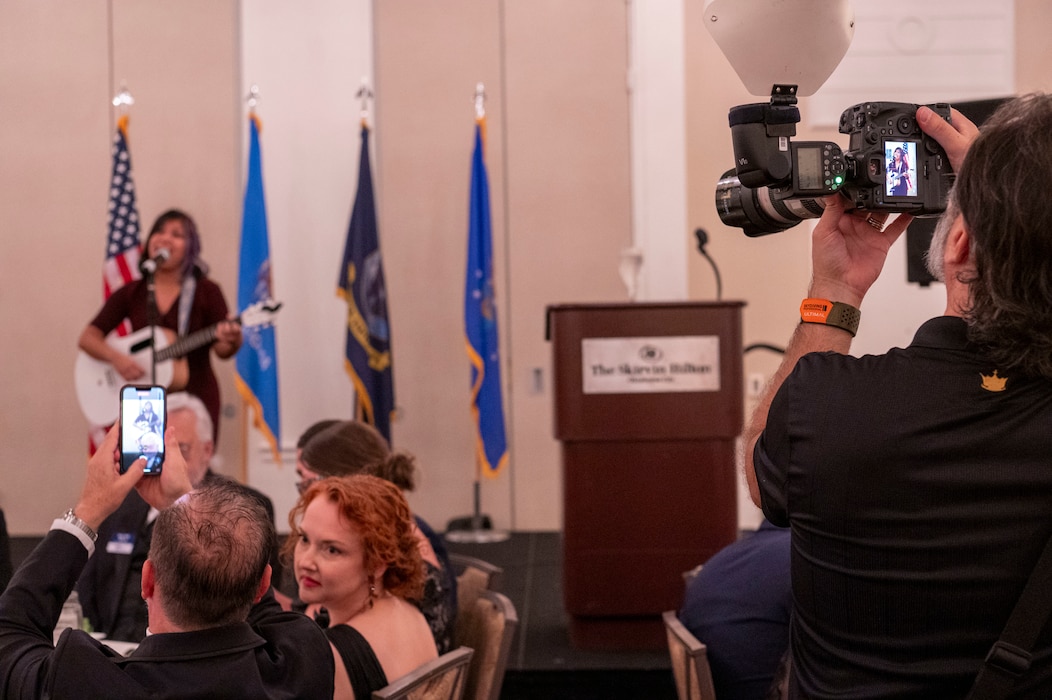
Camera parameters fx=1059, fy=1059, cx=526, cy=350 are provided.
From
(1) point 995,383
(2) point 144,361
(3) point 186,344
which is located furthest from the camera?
(2) point 144,361

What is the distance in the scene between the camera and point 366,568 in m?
2.24

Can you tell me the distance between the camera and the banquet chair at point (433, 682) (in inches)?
76.2

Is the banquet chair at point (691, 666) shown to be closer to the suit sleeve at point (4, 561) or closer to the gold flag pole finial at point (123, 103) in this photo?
the suit sleeve at point (4, 561)

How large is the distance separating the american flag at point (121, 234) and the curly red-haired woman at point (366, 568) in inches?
140

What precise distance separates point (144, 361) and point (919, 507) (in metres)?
4.66

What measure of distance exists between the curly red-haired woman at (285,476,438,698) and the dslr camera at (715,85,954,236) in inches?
45.8

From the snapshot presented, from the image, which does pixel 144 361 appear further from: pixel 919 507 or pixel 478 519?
pixel 919 507

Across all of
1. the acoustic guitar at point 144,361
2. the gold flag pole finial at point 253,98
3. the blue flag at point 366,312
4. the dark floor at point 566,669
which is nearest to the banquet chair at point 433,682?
the dark floor at point 566,669

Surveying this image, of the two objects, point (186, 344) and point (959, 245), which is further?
point (186, 344)

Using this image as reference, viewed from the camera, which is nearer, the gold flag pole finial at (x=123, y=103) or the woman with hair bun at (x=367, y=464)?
the woman with hair bun at (x=367, y=464)

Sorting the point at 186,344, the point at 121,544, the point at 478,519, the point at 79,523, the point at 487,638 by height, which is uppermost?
the point at 186,344

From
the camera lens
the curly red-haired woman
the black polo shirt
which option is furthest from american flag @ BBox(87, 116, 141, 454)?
the black polo shirt

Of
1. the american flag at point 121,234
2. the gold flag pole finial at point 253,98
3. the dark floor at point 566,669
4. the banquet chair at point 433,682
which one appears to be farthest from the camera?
the gold flag pole finial at point 253,98

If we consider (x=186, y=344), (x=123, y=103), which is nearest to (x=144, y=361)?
(x=186, y=344)
